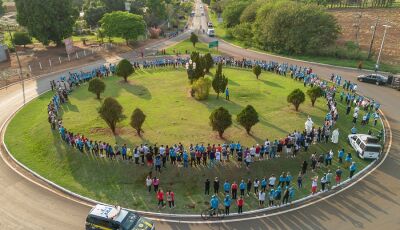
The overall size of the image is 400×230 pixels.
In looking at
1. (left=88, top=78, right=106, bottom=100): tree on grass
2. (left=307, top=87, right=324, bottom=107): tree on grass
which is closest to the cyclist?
(left=307, top=87, right=324, bottom=107): tree on grass

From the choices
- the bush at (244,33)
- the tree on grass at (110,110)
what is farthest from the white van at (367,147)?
the bush at (244,33)

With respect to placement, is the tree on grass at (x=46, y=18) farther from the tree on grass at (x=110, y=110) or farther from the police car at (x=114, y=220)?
the police car at (x=114, y=220)

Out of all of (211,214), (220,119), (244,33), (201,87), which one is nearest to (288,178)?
(211,214)

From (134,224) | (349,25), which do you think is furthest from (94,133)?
(349,25)

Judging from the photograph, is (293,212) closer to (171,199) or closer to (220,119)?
(171,199)

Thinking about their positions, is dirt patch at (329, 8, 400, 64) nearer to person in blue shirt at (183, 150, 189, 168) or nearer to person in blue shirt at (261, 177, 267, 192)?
person in blue shirt at (261, 177, 267, 192)

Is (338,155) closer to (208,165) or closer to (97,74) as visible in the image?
(208,165)
